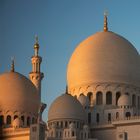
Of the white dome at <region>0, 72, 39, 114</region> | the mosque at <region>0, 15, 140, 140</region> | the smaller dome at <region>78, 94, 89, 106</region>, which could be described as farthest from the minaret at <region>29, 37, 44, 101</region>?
the smaller dome at <region>78, 94, 89, 106</region>

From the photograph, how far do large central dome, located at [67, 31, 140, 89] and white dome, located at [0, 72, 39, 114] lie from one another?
12.6 ft

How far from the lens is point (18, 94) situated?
66.2 m

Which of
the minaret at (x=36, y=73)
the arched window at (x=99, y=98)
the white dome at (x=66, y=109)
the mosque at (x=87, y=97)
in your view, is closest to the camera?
the mosque at (x=87, y=97)

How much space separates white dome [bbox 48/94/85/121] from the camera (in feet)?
205

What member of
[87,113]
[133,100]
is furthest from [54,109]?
[133,100]

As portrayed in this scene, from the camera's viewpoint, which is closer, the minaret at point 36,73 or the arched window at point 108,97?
the arched window at point 108,97

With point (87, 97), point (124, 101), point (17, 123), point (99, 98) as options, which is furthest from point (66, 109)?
point (124, 101)

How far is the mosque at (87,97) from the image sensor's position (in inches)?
2421

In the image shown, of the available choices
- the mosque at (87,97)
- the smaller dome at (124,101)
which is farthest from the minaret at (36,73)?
the smaller dome at (124,101)

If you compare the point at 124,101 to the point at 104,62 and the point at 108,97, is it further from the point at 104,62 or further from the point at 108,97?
the point at 104,62

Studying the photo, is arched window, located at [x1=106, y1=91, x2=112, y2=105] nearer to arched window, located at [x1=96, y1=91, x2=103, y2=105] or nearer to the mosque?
the mosque

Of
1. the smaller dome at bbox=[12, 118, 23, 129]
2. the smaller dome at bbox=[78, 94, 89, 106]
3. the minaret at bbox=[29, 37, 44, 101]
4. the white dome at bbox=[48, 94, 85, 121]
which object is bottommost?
the smaller dome at bbox=[12, 118, 23, 129]

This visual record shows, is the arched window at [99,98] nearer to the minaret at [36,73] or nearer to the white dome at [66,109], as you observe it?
the white dome at [66,109]

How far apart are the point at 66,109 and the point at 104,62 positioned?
6.81m
